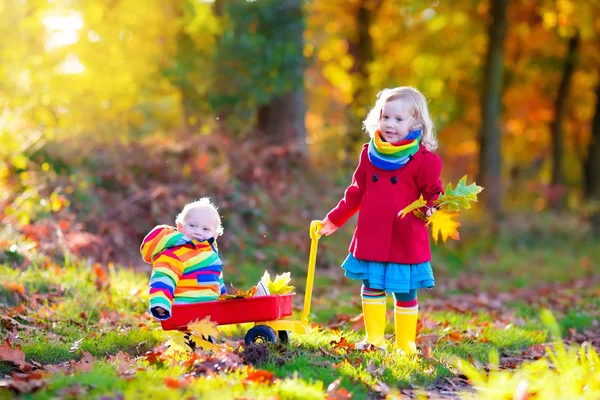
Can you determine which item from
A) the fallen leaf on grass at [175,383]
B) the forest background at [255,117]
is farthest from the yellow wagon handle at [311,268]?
the forest background at [255,117]

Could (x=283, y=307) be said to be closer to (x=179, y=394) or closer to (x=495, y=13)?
(x=179, y=394)

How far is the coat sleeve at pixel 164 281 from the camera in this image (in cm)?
480

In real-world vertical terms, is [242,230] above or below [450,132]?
below

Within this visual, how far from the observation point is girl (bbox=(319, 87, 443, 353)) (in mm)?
5316

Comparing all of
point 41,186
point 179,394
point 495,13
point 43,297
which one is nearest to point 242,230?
point 41,186


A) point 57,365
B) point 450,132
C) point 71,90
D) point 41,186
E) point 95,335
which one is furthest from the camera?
point 450,132

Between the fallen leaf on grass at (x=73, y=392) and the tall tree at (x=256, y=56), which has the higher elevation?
the tall tree at (x=256, y=56)

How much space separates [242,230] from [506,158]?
18.4 metres

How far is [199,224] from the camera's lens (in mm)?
5211

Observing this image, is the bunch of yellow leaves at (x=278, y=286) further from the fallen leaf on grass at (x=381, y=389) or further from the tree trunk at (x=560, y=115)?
the tree trunk at (x=560, y=115)

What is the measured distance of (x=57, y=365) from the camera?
5016 millimetres

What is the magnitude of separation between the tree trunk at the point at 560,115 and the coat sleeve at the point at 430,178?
15.7 m

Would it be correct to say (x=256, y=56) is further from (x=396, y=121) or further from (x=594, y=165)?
(x=594, y=165)

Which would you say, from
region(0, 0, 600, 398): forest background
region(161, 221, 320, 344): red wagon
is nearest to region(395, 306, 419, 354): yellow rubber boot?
region(161, 221, 320, 344): red wagon
